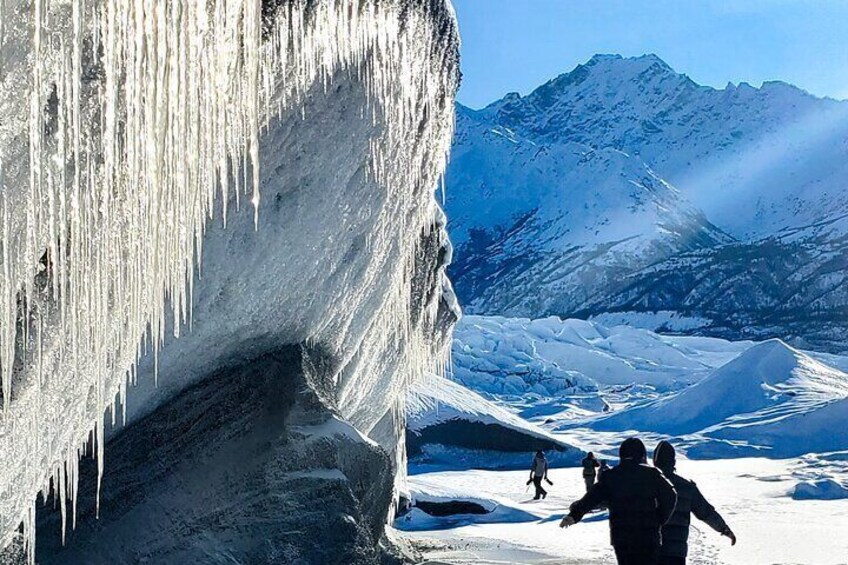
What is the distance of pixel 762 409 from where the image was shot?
1654 inches

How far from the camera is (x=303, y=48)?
602cm

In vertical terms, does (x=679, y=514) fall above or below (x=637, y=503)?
below

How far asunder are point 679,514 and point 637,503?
0.85 m

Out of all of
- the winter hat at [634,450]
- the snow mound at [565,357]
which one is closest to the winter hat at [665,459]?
the winter hat at [634,450]

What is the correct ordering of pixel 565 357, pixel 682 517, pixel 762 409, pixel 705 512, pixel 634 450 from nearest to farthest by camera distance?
pixel 634 450
pixel 682 517
pixel 705 512
pixel 762 409
pixel 565 357

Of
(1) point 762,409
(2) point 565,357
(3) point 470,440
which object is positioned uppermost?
(1) point 762,409

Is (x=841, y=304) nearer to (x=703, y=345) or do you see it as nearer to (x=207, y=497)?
(x=703, y=345)

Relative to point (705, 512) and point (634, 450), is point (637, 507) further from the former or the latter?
point (705, 512)

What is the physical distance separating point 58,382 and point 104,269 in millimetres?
851

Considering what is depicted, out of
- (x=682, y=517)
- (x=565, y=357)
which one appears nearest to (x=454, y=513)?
(x=682, y=517)

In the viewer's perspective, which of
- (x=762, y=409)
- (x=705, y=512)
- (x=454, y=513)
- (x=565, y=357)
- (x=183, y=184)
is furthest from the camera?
(x=565, y=357)

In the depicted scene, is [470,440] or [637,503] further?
[470,440]

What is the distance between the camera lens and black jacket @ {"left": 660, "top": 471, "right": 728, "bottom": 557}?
19.3ft

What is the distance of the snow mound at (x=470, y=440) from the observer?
111ft
